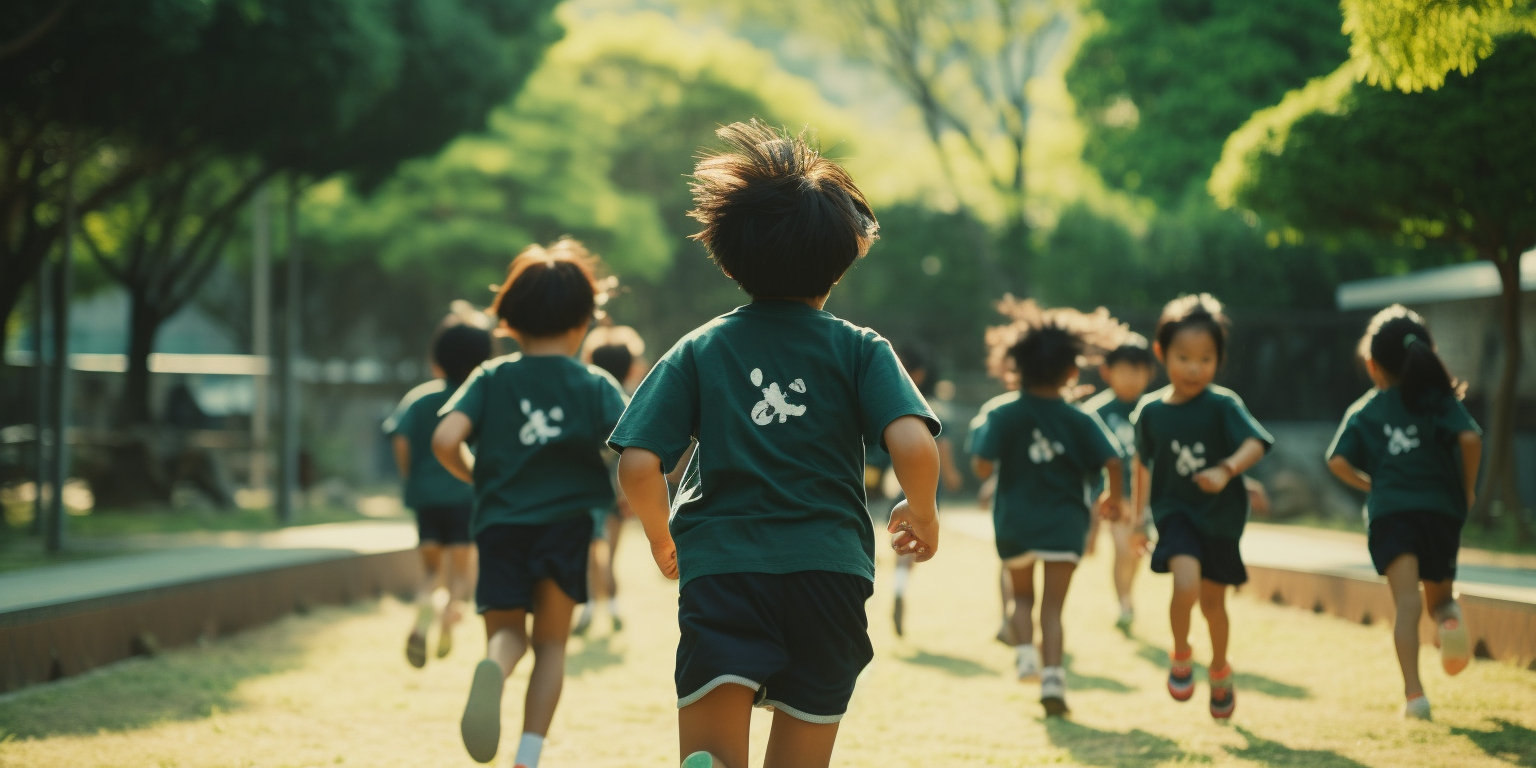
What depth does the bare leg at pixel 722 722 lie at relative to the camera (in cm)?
308

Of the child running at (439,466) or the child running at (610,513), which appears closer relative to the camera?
the child running at (439,466)

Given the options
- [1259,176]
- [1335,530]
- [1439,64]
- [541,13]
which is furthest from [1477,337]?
[1439,64]

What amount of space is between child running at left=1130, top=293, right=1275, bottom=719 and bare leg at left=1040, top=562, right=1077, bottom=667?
38 centimetres

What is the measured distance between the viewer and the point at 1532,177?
1052 cm

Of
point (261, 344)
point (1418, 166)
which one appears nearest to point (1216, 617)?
point (1418, 166)

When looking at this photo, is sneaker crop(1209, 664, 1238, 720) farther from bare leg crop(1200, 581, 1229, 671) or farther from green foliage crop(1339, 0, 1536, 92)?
green foliage crop(1339, 0, 1536, 92)

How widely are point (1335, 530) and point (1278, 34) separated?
993 cm

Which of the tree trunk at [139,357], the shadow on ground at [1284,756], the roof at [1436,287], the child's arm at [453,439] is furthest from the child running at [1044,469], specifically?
the tree trunk at [139,357]

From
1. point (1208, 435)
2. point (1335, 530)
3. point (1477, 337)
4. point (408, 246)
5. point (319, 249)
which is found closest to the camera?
point (1208, 435)

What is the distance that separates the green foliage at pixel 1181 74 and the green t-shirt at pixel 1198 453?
1663cm

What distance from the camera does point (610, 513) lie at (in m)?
7.79

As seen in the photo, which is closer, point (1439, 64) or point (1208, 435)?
point (1439, 64)

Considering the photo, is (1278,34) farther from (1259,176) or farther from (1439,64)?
(1439,64)

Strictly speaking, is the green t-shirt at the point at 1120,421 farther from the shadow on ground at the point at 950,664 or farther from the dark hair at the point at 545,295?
the dark hair at the point at 545,295
